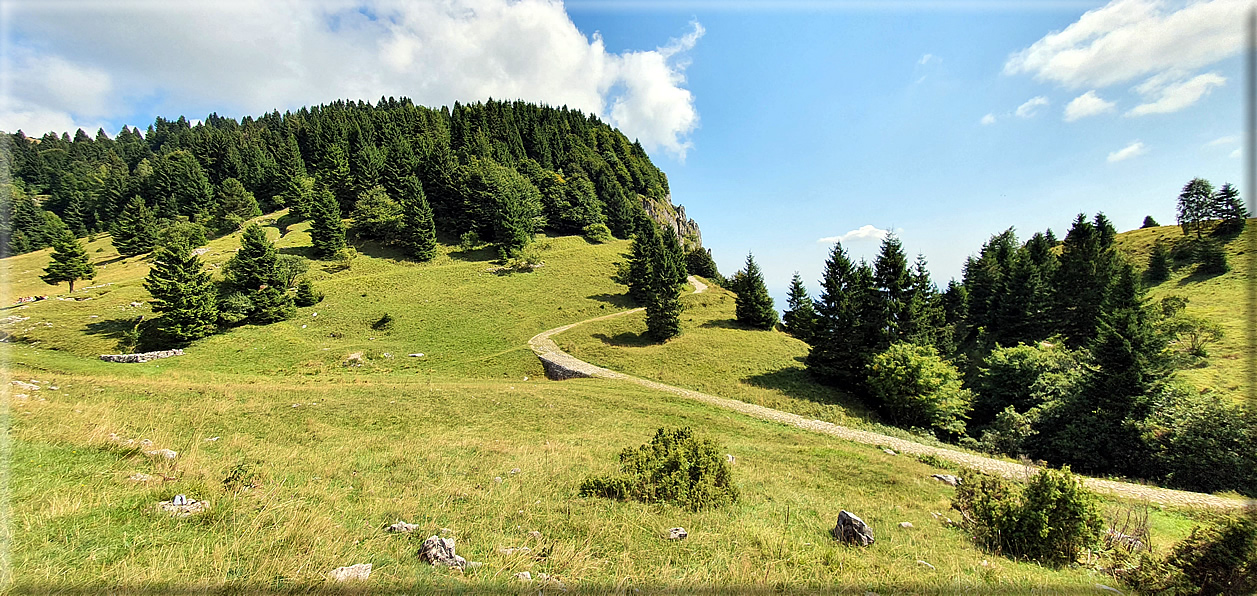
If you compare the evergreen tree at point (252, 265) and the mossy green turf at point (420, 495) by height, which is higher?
the evergreen tree at point (252, 265)

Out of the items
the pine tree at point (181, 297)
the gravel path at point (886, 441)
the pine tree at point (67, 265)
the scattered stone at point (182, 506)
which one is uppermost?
the pine tree at point (67, 265)

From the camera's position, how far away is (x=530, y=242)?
72250mm

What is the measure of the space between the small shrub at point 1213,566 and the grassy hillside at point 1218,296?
36.0 m

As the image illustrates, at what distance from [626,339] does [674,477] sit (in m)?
33.7

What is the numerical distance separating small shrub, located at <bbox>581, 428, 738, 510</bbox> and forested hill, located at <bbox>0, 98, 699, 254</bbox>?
64539 mm

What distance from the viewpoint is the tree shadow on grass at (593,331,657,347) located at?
42.1 m

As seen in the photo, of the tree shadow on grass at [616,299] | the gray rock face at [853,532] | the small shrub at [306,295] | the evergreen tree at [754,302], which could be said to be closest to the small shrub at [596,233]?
the tree shadow on grass at [616,299]

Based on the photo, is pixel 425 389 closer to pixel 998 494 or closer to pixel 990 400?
pixel 998 494

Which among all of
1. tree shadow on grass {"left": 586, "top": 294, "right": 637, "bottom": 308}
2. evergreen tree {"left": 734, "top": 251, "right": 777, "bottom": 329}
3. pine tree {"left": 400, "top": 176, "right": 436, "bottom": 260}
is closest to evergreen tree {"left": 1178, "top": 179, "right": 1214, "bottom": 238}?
evergreen tree {"left": 734, "top": 251, "right": 777, "bottom": 329}

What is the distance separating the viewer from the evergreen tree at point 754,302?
48.7 metres

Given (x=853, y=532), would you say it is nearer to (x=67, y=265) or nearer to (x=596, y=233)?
(x=596, y=233)

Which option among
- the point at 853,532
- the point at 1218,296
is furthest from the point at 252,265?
the point at 1218,296

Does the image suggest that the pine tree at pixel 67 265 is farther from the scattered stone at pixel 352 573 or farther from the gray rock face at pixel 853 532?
the gray rock face at pixel 853 532

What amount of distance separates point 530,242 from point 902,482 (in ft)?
220
